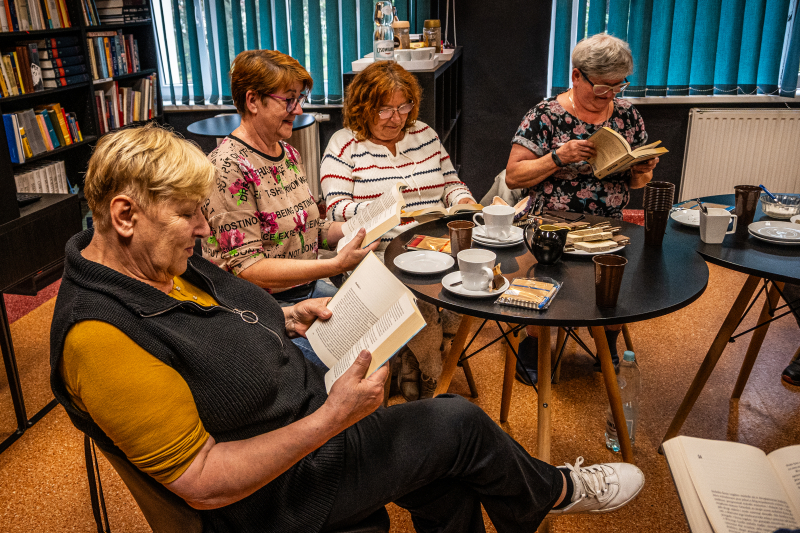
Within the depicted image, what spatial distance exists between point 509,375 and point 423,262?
2.17 ft

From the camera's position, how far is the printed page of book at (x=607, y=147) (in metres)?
1.92

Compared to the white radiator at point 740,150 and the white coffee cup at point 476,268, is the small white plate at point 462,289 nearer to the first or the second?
the white coffee cup at point 476,268

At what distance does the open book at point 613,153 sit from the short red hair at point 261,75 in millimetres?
1015

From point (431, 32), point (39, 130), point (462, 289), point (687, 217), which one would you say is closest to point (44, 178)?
point (39, 130)

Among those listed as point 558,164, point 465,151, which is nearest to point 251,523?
point 558,164

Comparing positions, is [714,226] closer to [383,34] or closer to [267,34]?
[383,34]

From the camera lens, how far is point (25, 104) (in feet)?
12.1

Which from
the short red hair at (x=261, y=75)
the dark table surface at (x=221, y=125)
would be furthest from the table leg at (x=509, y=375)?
the dark table surface at (x=221, y=125)

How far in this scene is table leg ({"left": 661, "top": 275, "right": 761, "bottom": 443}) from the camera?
182 centimetres

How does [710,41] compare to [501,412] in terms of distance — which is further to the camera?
[710,41]

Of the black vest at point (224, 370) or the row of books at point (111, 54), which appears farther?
the row of books at point (111, 54)

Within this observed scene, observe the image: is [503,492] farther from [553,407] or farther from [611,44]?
[611,44]

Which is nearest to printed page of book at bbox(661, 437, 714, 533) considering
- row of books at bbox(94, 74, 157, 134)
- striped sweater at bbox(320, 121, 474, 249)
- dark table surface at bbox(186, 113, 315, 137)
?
striped sweater at bbox(320, 121, 474, 249)

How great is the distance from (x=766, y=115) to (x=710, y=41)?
A: 60cm
